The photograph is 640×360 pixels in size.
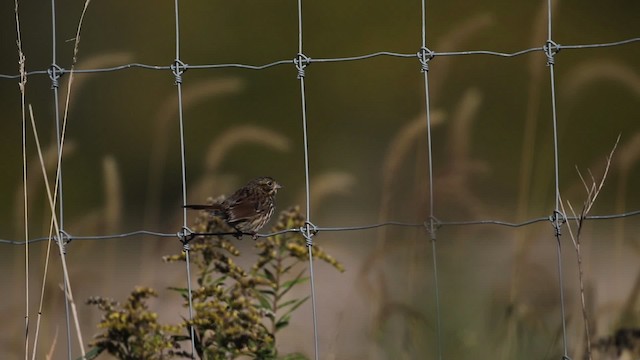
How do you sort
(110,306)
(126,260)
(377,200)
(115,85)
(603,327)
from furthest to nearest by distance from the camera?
(115,85), (377,200), (126,260), (603,327), (110,306)

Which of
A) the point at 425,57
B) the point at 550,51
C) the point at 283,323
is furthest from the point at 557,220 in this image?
the point at 283,323

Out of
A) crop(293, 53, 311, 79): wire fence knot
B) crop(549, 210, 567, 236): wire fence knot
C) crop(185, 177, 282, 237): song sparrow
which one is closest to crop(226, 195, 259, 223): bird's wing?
crop(185, 177, 282, 237): song sparrow

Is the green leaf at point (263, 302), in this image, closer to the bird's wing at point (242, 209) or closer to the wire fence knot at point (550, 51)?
the bird's wing at point (242, 209)

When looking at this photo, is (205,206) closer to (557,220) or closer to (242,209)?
(242,209)

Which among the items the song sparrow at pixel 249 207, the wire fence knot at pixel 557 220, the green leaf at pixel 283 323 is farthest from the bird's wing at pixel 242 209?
the wire fence knot at pixel 557 220

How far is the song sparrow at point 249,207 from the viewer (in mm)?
3807

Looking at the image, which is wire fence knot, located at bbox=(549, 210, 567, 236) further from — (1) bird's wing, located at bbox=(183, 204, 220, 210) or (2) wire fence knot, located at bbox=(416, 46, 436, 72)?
(1) bird's wing, located at bbox=(183, 204, 220, 210)

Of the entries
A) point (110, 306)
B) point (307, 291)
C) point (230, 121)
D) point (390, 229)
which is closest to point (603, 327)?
point (390, 229)

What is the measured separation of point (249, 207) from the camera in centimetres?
394

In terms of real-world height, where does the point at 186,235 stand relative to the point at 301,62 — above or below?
below

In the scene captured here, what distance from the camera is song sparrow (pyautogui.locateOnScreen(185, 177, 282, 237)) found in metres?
3.81

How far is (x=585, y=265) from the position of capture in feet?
15.2

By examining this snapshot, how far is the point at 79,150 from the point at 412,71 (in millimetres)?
2531

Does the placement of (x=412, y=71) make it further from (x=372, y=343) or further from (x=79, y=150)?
(x=372, y=343)
